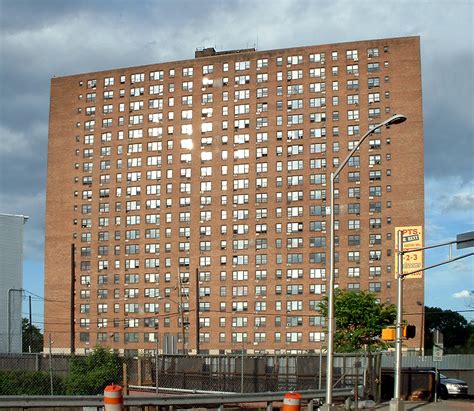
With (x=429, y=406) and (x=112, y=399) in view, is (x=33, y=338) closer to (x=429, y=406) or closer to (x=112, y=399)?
(x=429, y=406)

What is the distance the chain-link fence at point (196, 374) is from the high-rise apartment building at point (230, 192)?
7457 centimetres

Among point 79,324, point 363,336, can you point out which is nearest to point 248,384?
point 363,336

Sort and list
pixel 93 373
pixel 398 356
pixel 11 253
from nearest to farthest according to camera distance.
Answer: pixel 398 356, pixel 93 373, pixel 11 253

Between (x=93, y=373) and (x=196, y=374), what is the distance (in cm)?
454

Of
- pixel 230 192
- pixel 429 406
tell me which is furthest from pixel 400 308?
pixel 230 192

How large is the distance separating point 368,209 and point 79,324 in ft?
160

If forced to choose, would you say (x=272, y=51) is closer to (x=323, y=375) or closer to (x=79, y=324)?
(x=79, y=324)

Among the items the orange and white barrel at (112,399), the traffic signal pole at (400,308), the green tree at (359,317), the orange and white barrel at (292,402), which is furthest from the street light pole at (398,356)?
the green tree at (359,317)

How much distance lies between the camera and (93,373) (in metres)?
34.8

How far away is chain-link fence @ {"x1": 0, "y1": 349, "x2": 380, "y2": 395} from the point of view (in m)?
30.9

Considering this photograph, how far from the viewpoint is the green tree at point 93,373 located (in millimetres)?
33750

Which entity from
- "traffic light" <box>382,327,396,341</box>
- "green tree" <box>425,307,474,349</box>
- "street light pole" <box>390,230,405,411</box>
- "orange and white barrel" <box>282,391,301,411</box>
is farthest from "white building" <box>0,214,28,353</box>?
"orange and white barrel" <box>282,391,301,411</box>

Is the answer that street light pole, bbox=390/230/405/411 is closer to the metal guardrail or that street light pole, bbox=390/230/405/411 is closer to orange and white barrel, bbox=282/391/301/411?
the metal guardrail

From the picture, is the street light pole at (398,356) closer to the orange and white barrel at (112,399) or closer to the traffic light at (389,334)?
the traffic light at (389,334)
